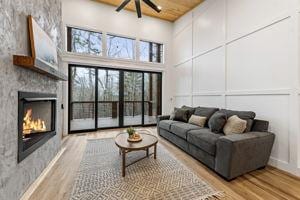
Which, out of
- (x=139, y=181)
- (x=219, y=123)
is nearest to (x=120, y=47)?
(x=219, y=123)

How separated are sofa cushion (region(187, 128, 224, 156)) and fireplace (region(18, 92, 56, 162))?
2445mm

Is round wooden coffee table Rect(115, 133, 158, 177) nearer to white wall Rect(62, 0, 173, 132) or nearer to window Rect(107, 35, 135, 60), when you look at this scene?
white wall Rect(62, 0, 173, 132)

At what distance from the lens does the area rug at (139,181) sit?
1.78 m

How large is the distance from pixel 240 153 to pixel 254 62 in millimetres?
1901

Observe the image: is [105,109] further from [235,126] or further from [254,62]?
[254,62]

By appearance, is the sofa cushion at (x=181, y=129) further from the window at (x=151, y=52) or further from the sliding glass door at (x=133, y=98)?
the window at (x=151, y=52)

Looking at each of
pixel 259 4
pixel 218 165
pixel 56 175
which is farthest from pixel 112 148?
pixel 259 4

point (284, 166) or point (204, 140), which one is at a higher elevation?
point (204, 140)

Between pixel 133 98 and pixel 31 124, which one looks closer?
pixel 31 124

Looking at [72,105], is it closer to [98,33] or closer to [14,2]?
[98,33]

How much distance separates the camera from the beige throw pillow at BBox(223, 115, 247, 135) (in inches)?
101

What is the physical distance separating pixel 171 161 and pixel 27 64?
249cm

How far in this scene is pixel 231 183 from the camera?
206 cm

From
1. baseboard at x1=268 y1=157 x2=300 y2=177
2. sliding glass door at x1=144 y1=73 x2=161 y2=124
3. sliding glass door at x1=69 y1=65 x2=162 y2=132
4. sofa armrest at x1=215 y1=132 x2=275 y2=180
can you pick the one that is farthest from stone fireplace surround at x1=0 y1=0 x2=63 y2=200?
sliding glass door at x1=144 y1=73 x2=161 y2=124
